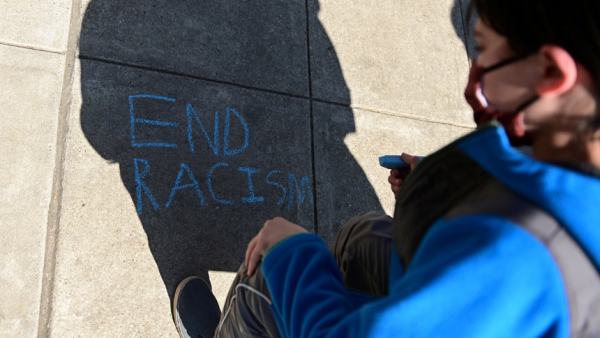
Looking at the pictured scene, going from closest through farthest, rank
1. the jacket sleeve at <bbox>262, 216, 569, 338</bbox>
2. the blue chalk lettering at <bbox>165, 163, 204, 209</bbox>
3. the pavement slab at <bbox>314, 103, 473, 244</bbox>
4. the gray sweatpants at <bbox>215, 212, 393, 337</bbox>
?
the jacket sleeve at <bbox>262, 216, 569, 338</bbox>, the gray sweatpants at <bbox>215, 212, 393, 337</bbox>, the blue chalk lettering at <bbox>165, 163, 204, 209</bbox>, the pavement slab at <bbox>314, 103, 473, 244</bbox>

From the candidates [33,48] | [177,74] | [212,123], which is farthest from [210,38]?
[33,48]

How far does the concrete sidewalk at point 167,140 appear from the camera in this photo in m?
2.06

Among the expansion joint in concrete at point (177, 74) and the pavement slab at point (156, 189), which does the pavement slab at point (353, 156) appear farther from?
A: the expansion joint in concrete at point (177, 74)

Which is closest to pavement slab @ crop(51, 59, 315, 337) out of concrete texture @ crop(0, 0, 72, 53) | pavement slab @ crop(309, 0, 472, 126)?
concrete texture @ crop(0, 0, 72, 53)

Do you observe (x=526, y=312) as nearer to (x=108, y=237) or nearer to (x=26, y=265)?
(x=108, y=237)

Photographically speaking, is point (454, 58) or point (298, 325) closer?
point (298, 325)

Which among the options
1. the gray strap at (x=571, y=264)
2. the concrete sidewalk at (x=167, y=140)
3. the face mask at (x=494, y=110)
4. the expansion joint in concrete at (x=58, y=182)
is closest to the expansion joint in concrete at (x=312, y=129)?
the concrete sidewalk at (x=167, y=140)

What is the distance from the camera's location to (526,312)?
700 mm

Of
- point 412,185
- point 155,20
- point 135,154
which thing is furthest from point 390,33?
point 412,185

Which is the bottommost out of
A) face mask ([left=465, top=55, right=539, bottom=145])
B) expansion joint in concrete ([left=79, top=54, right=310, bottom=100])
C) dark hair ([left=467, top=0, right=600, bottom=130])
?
face mask ([left=465, top=55, right=539, bottom=145])

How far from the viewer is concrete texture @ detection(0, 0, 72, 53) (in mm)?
2242

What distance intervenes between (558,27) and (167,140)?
2.04 metres

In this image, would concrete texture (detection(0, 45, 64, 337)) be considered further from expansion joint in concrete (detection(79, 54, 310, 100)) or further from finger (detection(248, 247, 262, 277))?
finger (detection(248, 247, 262, 277))

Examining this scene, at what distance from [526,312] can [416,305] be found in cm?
19
